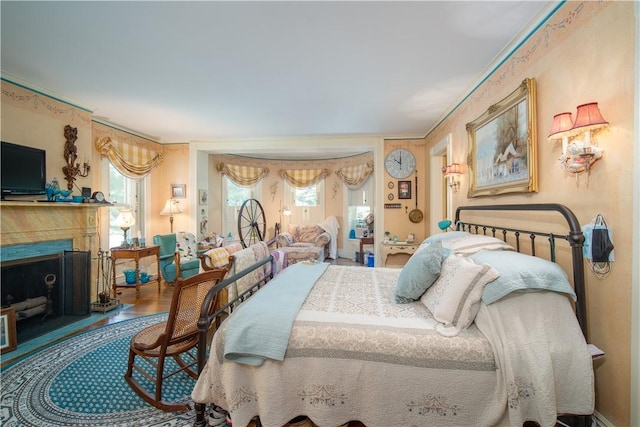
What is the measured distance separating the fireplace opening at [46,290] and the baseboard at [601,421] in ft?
14.4

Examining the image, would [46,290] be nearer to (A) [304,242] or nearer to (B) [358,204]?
(A) [304,242]

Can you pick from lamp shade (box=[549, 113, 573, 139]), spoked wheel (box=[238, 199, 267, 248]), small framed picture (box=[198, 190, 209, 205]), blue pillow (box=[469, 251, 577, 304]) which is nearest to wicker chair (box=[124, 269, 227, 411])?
blue pillow (box=[469, 251, 577, 304])

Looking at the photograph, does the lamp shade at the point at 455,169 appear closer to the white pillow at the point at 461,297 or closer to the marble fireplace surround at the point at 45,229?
the white pillow at the point at 461,297

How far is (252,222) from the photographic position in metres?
6.20

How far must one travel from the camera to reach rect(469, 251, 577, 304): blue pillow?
1.28m

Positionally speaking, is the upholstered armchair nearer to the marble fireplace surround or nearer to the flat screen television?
the marble fireplace surround

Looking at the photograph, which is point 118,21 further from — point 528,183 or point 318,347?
point 528,183

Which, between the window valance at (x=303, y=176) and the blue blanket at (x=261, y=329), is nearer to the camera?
the blue blanket at (x=261, y=329)

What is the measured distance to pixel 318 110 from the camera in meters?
3.48

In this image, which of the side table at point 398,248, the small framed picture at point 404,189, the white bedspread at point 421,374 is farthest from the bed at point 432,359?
the small framed picture at point 404,189

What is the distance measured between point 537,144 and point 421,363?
1.66 m

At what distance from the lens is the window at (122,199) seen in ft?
13.7

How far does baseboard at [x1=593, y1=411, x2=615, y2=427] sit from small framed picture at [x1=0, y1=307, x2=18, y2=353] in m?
4.23

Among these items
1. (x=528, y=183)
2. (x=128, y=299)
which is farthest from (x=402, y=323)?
(x=128, y=299)
